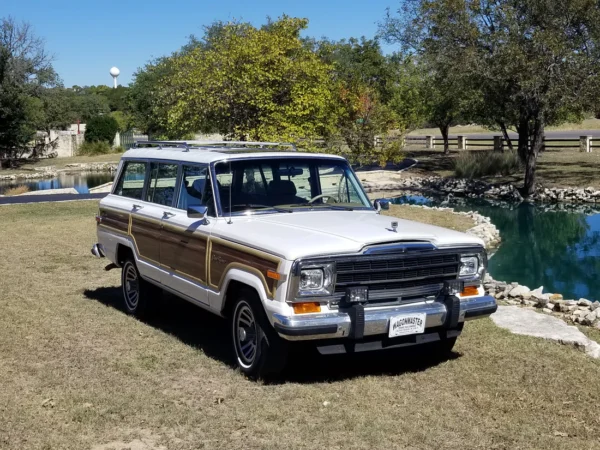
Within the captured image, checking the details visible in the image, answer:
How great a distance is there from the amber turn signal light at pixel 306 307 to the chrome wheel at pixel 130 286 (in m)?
3.37

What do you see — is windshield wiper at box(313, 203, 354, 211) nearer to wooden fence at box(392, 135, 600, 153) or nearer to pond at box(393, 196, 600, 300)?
pond at box(393, 196, 600, 300)

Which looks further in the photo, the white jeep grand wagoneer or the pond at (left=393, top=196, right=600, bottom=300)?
the pond at (left=393, top=196, right=600, bottom=300)

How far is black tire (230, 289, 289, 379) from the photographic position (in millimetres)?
6500

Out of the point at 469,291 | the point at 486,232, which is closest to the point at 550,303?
the point at 469,291

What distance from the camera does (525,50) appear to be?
25.7 meters

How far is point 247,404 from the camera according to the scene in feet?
20.3

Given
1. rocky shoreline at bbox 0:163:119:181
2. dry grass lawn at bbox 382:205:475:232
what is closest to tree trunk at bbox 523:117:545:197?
dry grass lawn at bbox 382:205:475:232

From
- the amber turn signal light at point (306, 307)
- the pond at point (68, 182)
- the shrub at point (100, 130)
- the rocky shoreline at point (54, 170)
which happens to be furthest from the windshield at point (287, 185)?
the shrub at point (100, 130)

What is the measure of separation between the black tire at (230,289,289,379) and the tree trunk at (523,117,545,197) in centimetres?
2235

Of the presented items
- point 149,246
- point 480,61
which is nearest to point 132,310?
point 149,246

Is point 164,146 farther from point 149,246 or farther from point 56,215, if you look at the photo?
point 56,215

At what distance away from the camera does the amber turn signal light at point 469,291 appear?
23.2 feet

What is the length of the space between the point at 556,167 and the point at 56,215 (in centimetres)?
2274

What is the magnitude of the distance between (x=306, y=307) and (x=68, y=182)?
33.2 m
